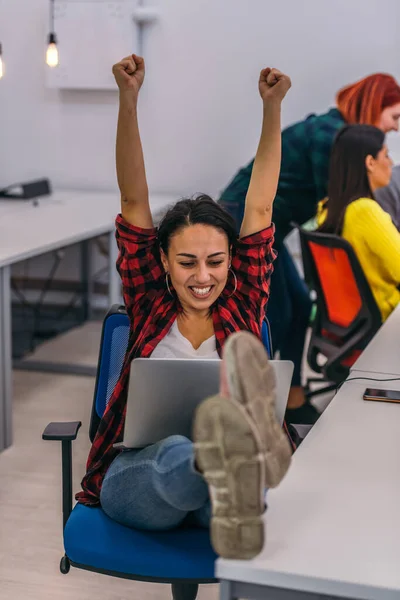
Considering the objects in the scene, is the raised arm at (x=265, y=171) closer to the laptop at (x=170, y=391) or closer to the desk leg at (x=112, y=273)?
the laptop at (x=170, y=391)

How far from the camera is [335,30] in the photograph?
16.9ft

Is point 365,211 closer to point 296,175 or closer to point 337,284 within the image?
point 337,284

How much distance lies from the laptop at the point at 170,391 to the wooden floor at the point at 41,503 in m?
0.95

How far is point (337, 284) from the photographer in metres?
3.34

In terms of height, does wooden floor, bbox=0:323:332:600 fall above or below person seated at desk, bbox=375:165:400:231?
below

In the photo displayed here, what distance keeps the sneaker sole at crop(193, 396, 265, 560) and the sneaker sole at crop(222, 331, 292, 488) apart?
31mm

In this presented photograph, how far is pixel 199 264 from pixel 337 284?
1547mm

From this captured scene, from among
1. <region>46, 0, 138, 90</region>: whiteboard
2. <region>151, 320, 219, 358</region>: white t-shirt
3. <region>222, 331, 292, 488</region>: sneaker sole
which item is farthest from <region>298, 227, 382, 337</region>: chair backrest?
<region>46, 0, 138, 90</region>: whiteboard

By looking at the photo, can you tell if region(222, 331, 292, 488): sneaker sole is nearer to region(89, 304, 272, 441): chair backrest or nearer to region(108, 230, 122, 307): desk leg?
region(89, 304, 272, 441): chair backrest

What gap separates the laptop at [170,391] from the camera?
1.55 meters

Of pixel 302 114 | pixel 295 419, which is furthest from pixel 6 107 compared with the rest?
pixel 295 419

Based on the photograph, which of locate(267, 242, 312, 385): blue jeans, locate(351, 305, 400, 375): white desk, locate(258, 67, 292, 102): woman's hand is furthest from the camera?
locate(267, 242, 312, 385): blue jeans

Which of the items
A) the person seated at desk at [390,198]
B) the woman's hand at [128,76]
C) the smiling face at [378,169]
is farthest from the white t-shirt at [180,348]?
the person seated at desk at [390,198]

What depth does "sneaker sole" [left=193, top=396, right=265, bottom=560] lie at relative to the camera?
1.16 m
